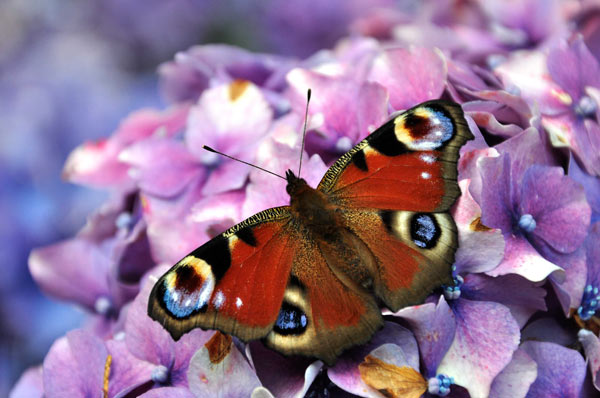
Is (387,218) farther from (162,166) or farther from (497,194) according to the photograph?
(162,166)

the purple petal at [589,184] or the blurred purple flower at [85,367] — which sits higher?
the purple petal at [589,184]

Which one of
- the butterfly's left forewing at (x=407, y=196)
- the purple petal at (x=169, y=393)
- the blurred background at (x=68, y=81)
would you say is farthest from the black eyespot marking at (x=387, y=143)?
the blurred background at (x=68, y=81)

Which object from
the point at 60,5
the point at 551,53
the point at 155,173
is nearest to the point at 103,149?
the point at 155,173


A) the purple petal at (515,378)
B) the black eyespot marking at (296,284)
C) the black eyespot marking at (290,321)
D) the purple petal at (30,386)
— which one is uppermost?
the black eyespot marking at (296,284)

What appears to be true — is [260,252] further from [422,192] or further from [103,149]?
[103,149]

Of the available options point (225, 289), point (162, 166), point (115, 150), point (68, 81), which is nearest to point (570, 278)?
point (225, 289)

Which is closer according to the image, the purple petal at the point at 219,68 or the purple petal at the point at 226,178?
the purple petal at the point at 226,178

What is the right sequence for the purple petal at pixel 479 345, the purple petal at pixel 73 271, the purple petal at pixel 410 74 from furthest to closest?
the purple petal at pixel 73 271 < the purple petal at pixel 410 74 < the purple petal at pixel 479 345

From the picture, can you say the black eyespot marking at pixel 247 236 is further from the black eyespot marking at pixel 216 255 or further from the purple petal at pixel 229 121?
the purple petal at pixel 229 121
